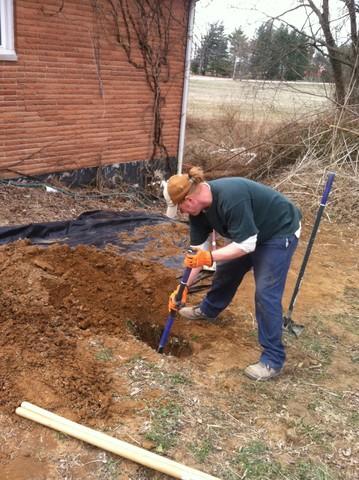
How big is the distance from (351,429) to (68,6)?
23.4ft

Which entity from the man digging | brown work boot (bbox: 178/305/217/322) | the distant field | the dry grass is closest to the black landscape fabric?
brown work boot (bbox: 178/305/217/322)

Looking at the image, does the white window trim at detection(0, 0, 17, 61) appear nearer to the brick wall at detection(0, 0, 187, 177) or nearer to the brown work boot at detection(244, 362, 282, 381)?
the brick wall at detection(0, 0, 187, 177)

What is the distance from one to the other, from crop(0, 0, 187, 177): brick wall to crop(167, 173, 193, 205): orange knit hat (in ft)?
16.3

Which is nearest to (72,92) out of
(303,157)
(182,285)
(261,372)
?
(303,157)

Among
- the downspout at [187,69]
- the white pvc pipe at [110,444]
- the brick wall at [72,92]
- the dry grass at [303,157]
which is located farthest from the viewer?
the downspout at [187,69]

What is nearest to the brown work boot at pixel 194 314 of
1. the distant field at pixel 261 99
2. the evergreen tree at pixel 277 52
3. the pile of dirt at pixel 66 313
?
the pile of dirt at pixel 66 313

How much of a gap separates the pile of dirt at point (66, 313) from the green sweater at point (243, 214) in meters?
1.19

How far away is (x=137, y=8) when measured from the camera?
843cm

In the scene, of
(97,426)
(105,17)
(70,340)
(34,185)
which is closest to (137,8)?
(105,17)

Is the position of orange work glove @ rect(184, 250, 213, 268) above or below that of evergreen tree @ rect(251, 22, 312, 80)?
below

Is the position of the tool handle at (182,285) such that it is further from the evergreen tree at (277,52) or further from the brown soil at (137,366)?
the evergreen tree at (277,52)

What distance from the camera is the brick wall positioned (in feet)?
23.0

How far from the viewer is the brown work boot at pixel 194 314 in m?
4.27

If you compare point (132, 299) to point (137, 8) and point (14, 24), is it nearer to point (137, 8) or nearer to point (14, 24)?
point (14, 24)
